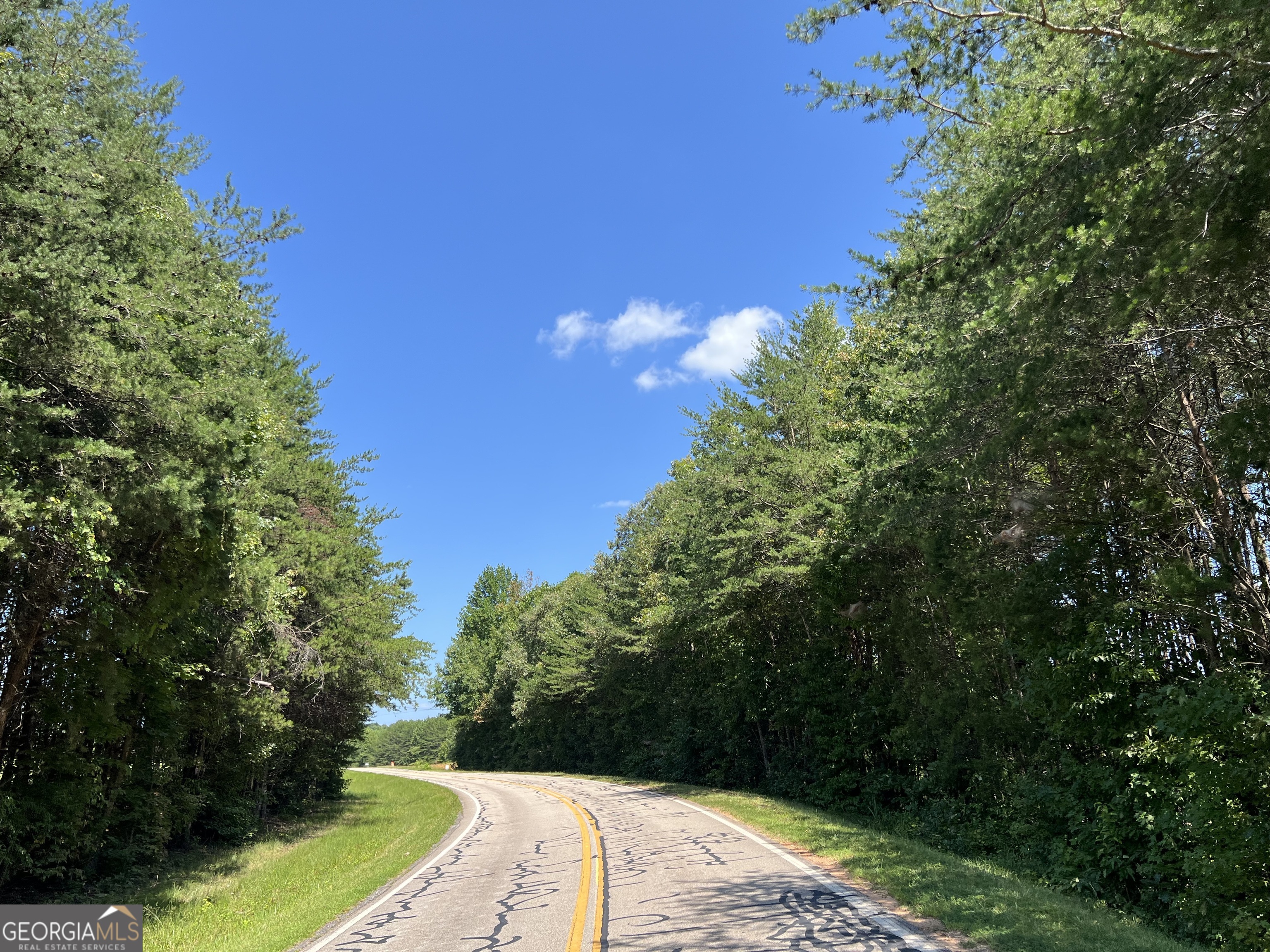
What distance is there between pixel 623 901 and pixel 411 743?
115 m

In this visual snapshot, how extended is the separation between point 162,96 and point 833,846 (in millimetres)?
16158


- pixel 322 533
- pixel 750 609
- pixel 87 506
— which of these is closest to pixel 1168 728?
pixel 87 506

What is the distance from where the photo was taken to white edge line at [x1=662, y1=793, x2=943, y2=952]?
6.62 meters

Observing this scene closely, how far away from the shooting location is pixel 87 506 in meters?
7.10

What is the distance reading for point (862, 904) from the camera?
26.7 ft

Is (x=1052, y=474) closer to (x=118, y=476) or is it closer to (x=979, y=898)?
(x=979, y=898)

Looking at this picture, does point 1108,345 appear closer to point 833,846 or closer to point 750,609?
point 833,846

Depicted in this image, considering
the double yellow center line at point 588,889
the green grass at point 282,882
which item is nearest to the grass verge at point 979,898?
the double yellow center line at point 588,889

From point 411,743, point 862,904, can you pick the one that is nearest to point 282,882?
point 862,904

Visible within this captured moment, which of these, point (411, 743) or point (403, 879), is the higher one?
point (403, 879)

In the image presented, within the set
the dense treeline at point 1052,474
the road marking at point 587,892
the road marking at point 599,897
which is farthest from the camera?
the road marking at point 587,892

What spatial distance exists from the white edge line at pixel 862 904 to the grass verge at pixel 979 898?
399 mm

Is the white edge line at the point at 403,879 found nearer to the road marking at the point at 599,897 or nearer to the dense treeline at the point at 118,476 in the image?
the road marking at the point at 599,897

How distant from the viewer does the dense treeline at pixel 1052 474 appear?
5461 millimetres
